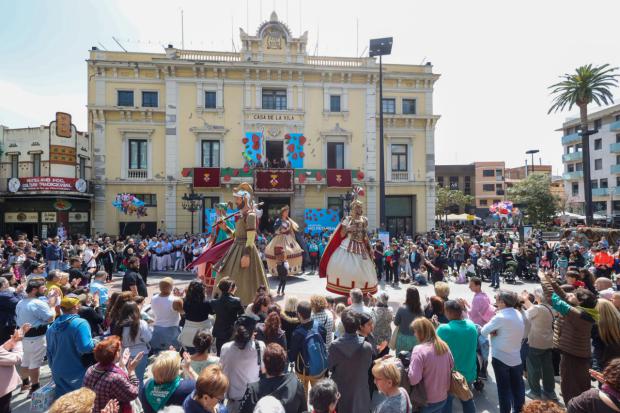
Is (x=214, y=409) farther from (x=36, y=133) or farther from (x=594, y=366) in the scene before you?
(x=36, y=133)

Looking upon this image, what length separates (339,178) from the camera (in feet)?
86.5

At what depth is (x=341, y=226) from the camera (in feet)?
31.6

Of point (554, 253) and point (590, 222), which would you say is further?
point (590, 222)

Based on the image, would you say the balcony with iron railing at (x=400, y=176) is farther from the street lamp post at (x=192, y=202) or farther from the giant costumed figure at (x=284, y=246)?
the giant costumed figure at (x=284, y=246)

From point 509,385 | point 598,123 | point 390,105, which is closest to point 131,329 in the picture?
point 509,385

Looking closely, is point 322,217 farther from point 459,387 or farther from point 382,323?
point 459,387

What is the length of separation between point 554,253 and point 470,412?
592 inches

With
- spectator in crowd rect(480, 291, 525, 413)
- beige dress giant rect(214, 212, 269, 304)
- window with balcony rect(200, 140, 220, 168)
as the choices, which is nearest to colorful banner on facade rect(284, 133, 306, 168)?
window with balcony rect(200, 140, 220, 168)

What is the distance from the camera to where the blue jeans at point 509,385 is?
4715 millimetres

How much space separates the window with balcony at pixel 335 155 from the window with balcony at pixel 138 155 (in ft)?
41.4

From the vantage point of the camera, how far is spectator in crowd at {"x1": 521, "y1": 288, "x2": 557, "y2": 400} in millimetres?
5359

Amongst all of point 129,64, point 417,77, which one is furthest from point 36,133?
point 417,77

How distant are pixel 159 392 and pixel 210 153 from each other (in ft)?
78.6

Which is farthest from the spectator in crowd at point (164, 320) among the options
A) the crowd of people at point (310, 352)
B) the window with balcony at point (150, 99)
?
the window with balcony at point (150, 99)
